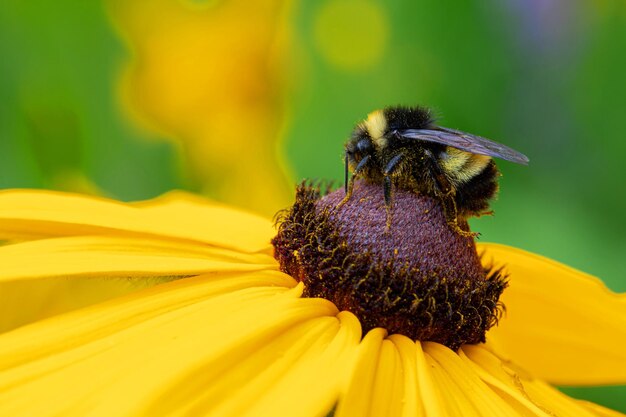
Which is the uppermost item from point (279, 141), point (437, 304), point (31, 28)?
point (31, 28)

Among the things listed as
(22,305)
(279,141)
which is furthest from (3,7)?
(22,305)

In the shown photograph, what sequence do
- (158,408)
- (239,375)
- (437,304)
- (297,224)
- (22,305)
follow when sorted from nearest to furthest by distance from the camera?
(158,408) → (239,375) → (437,304) → (297,224) → (22,305)

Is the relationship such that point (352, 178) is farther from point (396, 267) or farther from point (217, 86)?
point (217, 86)

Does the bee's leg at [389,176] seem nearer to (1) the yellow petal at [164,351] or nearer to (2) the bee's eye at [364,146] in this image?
(2) the bee's eye at [364,146]

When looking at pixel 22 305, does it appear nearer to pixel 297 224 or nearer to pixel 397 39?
pixel 297 224

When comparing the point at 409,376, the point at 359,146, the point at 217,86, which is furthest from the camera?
the point at 217,86

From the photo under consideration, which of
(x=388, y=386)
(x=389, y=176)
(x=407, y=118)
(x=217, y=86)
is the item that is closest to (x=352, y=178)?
(x=389, y=176)

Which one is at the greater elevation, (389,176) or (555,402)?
(389,176)
